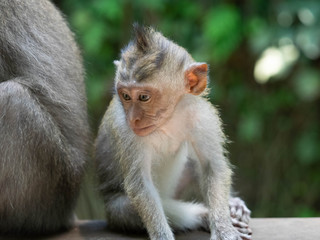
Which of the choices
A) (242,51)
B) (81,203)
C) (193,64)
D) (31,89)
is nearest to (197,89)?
(193,64)

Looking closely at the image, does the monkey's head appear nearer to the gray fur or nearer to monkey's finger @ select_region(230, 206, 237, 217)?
the gray fur

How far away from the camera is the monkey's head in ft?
11.6

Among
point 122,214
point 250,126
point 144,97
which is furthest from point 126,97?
point 250,126

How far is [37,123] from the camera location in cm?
409

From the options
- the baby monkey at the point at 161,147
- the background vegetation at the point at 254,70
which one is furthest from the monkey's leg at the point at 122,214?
the background vegetation at the point at 254,70

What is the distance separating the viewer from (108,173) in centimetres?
421

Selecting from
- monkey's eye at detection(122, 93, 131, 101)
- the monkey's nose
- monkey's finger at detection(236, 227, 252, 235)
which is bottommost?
monkey's finger at detection(236, 227, 252, 235)

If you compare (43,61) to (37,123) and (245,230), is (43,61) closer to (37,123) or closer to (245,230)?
(37,123)

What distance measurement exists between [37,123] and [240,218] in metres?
1.41

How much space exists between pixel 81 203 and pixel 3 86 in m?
2.23

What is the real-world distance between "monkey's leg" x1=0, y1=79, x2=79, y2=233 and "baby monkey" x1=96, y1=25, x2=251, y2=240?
29cm

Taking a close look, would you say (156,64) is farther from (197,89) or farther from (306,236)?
(306,236)

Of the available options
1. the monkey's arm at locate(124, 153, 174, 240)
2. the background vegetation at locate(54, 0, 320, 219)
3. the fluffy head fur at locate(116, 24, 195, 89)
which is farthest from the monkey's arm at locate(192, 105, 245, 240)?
the background vegetation at locate(54, 0, 320, 219)

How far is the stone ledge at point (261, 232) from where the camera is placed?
4.07 metres
